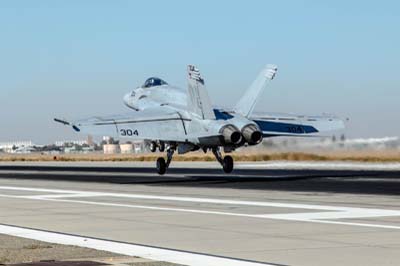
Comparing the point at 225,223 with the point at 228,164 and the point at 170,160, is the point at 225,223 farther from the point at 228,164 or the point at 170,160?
the point at 170,160

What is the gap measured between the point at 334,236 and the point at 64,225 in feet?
20.6

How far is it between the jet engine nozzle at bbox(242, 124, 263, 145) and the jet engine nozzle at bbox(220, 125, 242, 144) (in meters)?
0.29

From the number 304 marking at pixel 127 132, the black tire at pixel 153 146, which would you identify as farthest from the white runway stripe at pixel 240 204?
→ the black tire at pixel 153 146

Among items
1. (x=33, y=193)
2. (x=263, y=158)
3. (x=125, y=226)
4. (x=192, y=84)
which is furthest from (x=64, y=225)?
(x=263, y=158)

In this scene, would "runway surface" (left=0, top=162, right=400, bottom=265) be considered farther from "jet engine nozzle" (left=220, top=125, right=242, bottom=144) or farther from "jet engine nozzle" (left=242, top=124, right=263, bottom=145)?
"jet engine nozzle" (left=220, top=125, right=242, bottom=144)

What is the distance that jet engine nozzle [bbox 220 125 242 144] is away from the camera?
40312mm

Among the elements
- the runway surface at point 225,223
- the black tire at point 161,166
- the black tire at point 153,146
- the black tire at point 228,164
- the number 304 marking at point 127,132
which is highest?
the runway surface at point 225,223

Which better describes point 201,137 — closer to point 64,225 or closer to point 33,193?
point 33,193

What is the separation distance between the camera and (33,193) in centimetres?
3167

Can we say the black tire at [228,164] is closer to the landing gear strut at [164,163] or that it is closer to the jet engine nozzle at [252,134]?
the landing gear strut at [164,163]

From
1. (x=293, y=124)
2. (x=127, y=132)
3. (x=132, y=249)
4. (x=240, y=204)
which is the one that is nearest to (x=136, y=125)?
(x=127, y=132)

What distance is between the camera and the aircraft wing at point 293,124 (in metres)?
47.3

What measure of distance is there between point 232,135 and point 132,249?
26806mm

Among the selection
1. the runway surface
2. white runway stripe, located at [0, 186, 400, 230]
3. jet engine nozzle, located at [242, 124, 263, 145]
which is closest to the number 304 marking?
jet engine nozzle, located at [242, 124, 263, 145]
